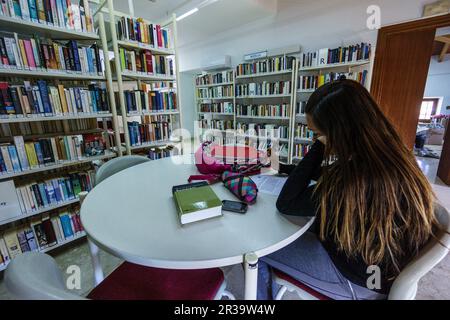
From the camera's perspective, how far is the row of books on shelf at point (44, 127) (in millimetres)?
1530

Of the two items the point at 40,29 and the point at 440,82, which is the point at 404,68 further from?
the point at 440,82

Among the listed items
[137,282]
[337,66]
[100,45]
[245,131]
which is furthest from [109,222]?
[245,131]

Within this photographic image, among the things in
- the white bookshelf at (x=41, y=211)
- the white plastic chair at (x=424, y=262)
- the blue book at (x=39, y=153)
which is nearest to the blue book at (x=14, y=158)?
the blue book at (x=39, y=153)

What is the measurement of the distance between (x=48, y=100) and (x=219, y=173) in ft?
4.59

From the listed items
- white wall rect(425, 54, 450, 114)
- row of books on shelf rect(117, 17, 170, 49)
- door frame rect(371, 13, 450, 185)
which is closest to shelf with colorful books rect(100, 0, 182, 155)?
row of books on shelf rect(117, 17, 170, 49)

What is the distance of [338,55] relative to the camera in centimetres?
280

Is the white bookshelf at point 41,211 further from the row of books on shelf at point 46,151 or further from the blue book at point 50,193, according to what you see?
the row of books on shelf at point 46,151

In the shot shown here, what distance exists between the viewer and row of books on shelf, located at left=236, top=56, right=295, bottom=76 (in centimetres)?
326

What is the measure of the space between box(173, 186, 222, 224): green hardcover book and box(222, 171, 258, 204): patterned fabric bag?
0.14 meters

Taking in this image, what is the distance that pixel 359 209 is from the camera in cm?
62

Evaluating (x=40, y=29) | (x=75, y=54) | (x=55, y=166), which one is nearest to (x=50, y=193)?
(x=55, y=166)

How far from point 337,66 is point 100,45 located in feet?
9.56

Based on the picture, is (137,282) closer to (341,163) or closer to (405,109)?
(341,163)

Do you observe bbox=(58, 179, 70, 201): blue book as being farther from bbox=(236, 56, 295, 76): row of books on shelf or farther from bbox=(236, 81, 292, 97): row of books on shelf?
bbox=(236, 56, 295, 76): row of books on shelf
